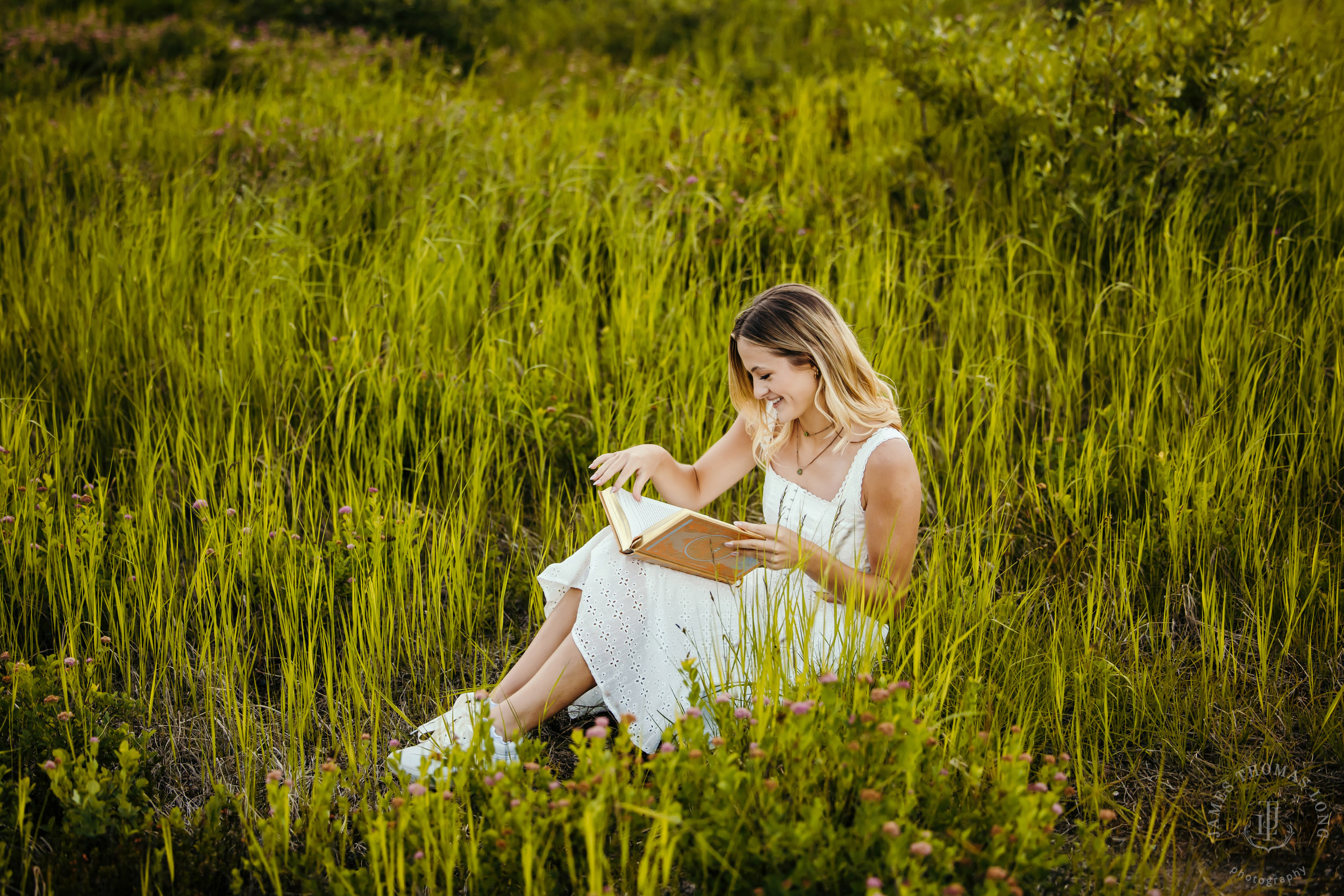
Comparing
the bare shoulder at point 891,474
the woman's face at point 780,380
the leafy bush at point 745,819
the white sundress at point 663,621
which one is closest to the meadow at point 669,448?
the leafy bush at point 745,819

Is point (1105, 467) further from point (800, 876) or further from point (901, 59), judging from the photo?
point (901, 59)

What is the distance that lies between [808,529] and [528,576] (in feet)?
3.46

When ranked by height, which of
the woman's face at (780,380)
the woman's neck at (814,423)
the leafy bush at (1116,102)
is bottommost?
the woman's neck at (814,423)

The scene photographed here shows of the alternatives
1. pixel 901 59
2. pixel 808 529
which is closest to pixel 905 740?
pixel 808 529

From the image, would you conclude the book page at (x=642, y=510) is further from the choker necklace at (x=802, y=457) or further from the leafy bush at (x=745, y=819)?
the leafy bush at (x=745, y=819)

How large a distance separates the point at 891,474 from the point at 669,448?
1224 millimetres

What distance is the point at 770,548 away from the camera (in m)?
2.37

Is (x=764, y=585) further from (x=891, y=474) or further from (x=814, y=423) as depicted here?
(x=814, y=423)

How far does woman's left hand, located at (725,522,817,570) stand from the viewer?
7.68ft

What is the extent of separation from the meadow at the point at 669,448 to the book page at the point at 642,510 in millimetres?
605

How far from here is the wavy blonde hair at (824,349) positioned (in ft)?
8.44

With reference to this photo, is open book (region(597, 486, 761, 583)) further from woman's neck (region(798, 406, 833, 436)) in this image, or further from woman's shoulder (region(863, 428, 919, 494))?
woman's neck (region(798, 406, 833, 436))

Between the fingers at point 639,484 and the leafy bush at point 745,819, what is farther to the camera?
the fingers at point 639,484

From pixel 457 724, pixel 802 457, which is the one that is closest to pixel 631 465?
pixel 802 457
